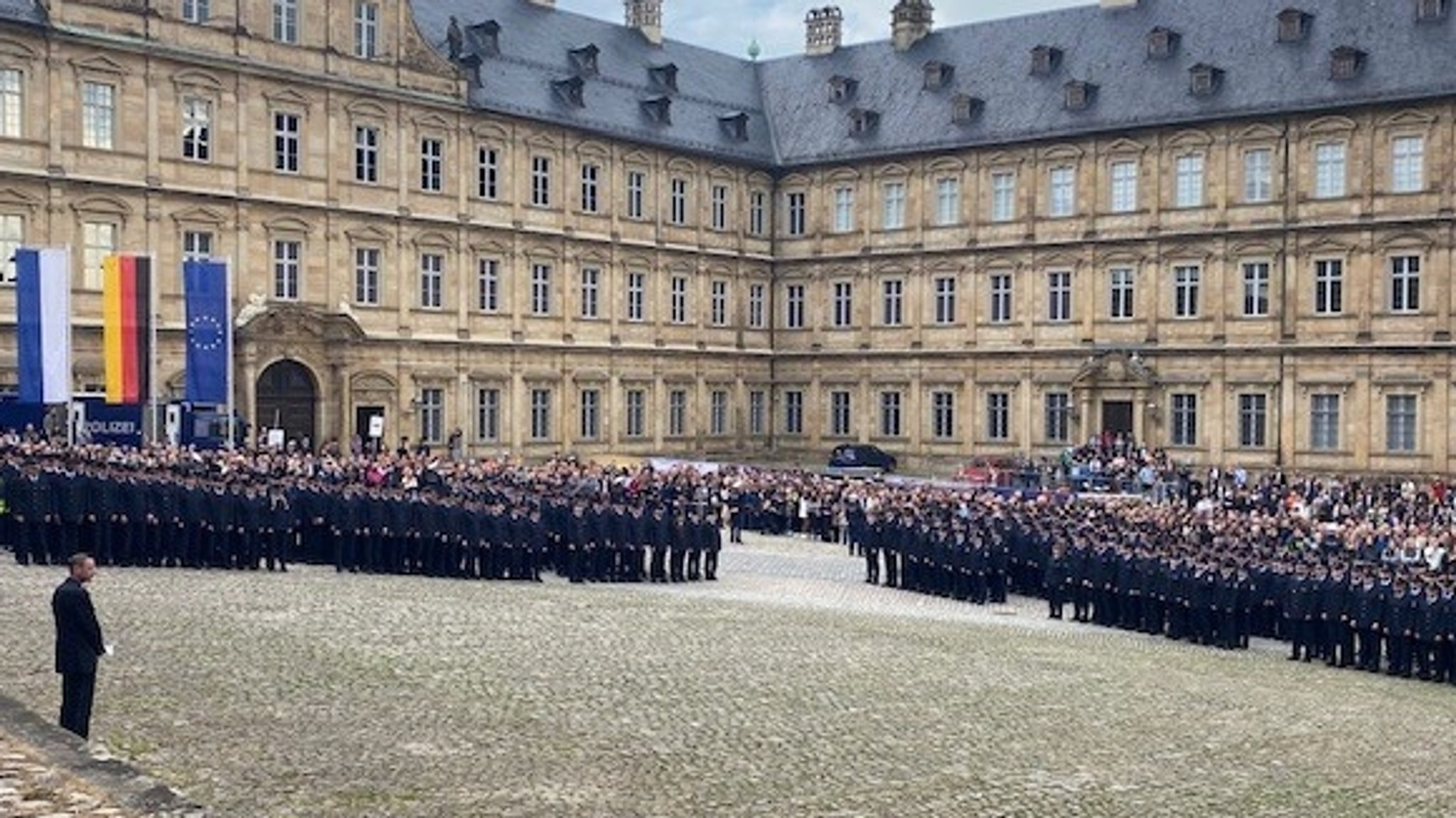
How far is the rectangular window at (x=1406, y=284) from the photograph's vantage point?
46.3 metres

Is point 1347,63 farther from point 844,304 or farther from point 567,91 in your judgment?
point 567,91

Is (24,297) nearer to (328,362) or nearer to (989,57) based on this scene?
(328,362)

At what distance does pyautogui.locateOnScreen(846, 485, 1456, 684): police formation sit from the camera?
22125mm

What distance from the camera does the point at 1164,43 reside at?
169 feet

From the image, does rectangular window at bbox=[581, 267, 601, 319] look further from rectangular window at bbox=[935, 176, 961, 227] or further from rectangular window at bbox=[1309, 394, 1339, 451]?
rectangular window at bbox=[1309, 394, 1339, 451]

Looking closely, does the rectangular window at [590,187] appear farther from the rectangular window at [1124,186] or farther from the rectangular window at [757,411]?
the rectangular window at [1124,186]

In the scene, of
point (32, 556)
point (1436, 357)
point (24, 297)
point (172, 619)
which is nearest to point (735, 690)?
point (172, 619)

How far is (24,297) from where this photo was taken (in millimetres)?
31750

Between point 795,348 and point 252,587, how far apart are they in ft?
127

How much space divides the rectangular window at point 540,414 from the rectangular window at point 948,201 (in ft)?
48.1

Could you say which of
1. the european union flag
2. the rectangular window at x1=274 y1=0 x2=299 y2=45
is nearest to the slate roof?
the rectangular window at x1=274 y1=0 x2=299 y2=45

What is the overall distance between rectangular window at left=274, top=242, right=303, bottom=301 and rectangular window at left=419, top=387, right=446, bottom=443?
5022 millimetres

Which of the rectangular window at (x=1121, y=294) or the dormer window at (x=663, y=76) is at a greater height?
the dormer window at (x=663, y=76)

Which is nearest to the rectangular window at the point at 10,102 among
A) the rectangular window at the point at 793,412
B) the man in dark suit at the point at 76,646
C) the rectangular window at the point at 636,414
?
the rectangular window at the point at 636,414
